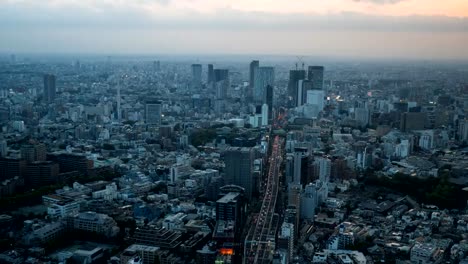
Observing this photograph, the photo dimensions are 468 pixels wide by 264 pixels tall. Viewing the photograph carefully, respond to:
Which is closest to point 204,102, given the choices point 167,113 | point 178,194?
point 167,113

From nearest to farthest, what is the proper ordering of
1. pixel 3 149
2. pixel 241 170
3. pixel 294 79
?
pixel 241 170
pixel 3 149
pixel 294 79

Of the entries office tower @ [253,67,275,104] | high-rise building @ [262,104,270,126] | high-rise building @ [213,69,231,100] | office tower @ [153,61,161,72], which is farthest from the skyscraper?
office tower @ [153,61,161,72]

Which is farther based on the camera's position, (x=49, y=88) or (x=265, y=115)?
(x=49, y=88)

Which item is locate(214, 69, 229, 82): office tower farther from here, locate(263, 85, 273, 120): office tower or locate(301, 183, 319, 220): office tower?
locate(301, 183, 319, 220): office tower

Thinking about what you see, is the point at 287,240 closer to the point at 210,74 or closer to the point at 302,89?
the point at 302,89

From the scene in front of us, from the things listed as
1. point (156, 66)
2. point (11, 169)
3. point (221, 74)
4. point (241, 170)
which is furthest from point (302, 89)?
point (11, 169)

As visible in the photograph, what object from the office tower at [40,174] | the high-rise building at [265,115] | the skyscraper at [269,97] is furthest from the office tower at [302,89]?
the office tower at [40,174]
